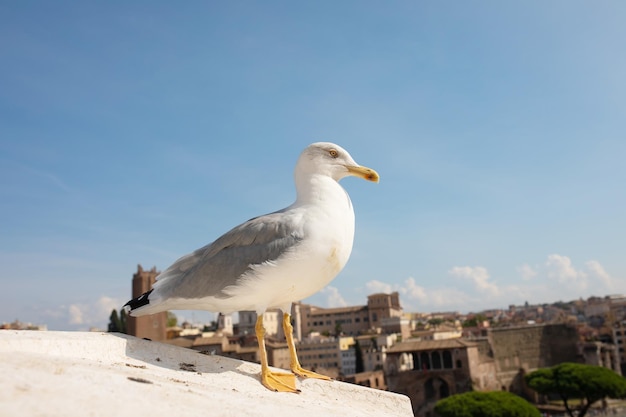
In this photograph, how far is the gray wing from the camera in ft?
12.7

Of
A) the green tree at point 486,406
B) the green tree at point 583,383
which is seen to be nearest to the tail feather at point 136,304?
the green tree at point 486,406

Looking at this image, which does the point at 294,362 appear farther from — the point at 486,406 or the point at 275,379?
the point at 486,406

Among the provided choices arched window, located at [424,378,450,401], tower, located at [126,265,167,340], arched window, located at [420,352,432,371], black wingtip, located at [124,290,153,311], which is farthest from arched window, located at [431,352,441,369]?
black wingtip, located at [124,290,153,311]

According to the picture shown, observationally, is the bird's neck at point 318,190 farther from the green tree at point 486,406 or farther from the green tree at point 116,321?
the green tree at point 116,321

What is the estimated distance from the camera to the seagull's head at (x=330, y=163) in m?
4.23

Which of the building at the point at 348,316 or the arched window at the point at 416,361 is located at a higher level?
the building at the point at 348,316

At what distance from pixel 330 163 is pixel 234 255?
996 mm

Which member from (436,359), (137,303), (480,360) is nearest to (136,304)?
(137,303)

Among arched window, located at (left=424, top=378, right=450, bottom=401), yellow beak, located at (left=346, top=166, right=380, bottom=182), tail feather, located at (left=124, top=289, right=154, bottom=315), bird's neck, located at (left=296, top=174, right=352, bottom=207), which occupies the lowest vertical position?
arched window, located at (left=424, top=378, right=450, bottom=401)

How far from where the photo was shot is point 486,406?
121 ft

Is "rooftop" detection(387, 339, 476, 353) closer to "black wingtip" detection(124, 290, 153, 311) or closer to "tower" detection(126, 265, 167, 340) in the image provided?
"tower" detection(126, 265, 167, 340)

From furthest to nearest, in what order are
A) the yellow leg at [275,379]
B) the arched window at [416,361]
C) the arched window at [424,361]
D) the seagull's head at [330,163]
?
the arched window at [416,361], the arched window at [424,361], the seagull's head at [330,163], the yellow leg at [275,379]

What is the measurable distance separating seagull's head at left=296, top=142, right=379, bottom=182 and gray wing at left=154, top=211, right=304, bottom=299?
42cm

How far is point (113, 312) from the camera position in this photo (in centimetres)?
6544
